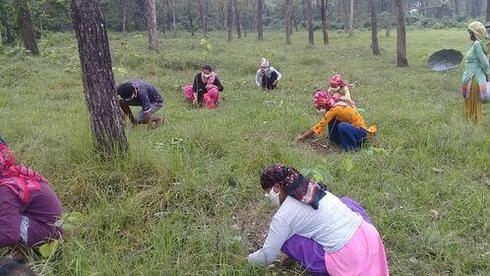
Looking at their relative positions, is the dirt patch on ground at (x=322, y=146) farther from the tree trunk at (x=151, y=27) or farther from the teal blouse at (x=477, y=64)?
the tree trunk at (x=151, y=27)

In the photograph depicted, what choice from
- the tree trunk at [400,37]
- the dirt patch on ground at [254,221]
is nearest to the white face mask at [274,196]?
the dirt patch on ground at [254,221]

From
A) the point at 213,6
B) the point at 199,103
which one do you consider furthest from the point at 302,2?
the point at 199,103

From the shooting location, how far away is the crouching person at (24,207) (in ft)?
10.9

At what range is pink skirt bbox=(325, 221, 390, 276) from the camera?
3186 millimetres

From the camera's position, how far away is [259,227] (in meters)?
4.12

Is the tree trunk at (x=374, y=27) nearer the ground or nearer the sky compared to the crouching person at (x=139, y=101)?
nearer the sky

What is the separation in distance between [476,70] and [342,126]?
2.50 metres

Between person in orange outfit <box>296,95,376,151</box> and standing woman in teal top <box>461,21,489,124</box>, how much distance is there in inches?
72.5

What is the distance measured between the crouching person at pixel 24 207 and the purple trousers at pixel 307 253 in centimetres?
173

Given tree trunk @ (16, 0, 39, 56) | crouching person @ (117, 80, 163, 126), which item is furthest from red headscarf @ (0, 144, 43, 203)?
tree trunk @ (16, 0, 39, 56)

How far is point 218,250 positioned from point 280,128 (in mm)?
3485

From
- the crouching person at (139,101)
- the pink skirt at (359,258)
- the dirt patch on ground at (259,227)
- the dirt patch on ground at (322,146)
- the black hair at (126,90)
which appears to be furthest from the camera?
the black hair at (126,90)

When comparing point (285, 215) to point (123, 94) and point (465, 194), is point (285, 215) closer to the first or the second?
point (465, 194)

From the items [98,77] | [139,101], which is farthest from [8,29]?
[98,77]
